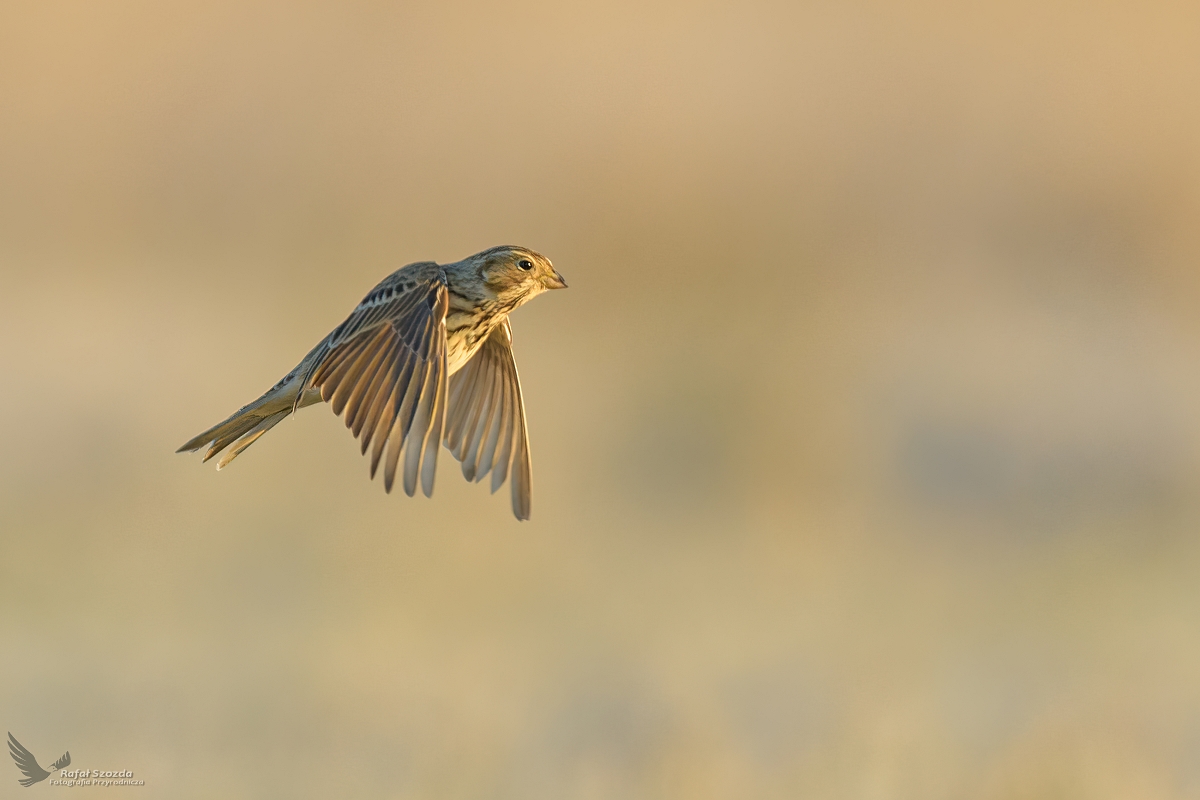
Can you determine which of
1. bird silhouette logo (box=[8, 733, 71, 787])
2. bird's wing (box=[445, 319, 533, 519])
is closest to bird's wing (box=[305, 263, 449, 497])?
bird's wing (box=[445, 319, 533, 519])

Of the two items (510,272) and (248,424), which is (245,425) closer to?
(248,424)

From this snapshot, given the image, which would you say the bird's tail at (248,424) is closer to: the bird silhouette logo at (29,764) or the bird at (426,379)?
the bird at (426,379)

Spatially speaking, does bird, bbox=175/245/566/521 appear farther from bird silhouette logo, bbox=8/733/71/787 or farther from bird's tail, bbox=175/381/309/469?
bird silhouette logo, bbox=8/733/71/787

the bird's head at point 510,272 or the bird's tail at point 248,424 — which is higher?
the bird's head at point 510,272

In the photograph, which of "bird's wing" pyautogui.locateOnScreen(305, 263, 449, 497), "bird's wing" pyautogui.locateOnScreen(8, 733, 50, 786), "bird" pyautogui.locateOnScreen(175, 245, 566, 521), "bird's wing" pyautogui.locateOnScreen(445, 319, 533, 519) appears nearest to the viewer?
"bird's wing" pyautogui.locateOnScreen(305, 263, 449, 497)

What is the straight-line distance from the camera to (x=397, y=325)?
575 centimetres

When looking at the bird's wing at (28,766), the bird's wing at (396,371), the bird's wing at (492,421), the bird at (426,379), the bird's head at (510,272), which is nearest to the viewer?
the bird's wing at (396,371)

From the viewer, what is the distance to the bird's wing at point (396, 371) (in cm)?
506

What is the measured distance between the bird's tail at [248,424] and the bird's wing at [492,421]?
0.89 m

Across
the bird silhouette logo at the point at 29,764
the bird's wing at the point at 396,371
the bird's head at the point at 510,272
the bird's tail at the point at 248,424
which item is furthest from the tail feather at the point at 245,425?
the bird silhouette logo at the point at 29,764

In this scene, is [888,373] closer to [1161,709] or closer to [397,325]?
[1161,709]

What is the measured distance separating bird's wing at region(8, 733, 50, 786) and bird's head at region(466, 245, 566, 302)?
3.21m

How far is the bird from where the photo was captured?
17.0ft

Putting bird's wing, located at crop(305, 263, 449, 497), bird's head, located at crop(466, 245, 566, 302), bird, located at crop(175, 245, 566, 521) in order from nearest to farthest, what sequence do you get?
bird's wing, located at crop(305, 263, 449, 497), bird, located at crop(175, 245, 566, 521), bird's head, located at crop(466, 245, 566, 302)
